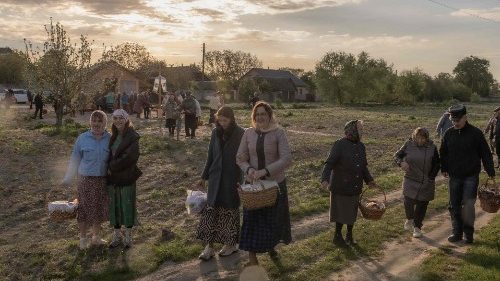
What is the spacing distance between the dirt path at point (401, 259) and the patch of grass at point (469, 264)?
139mm

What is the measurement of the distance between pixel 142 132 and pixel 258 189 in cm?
1661

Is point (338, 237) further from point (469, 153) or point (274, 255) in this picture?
point (469, 153)

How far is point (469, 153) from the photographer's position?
7.29m

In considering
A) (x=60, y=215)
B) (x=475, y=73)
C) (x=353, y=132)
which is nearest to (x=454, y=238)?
(x=353, y=132)

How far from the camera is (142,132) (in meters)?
21.7

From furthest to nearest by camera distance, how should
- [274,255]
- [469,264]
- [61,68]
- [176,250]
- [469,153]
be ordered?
[61,68]
[469,153]
[176,250]
[274,255]
[469,264]

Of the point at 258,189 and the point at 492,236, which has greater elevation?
the point at 258,189

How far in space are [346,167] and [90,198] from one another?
3476mm

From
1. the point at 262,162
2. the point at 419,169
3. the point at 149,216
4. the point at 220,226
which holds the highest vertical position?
the point at 262,162

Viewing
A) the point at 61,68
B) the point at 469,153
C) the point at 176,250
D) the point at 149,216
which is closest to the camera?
the point at 176,250

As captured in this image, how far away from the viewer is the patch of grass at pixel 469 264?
607 centimetres

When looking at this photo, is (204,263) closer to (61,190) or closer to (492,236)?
(492,236)

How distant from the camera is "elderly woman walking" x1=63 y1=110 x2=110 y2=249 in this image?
273 inches

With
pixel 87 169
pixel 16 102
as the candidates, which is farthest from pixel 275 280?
pixel 16 102
